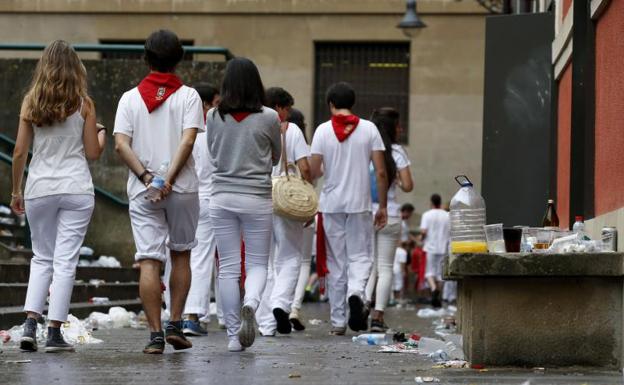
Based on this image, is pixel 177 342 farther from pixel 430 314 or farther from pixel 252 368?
pixel 430 314

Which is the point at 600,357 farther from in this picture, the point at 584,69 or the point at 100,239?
the point at 100,239

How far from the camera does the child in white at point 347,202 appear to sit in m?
12.1

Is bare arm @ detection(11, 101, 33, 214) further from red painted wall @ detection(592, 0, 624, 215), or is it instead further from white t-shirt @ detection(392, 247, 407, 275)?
white t-shirt @ detection(392, 247, 407, 275)

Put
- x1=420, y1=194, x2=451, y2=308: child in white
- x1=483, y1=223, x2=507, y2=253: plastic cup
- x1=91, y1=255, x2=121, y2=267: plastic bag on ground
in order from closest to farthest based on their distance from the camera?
x1=483, y1=223, x2=507, y2=253: plastic cup < x1=91, y1=255, x2=121, y2=267: plastic bag on ground < x1=420, y1=194, x2=451, y2=308: child in white

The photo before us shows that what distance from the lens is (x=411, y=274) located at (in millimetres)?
28281

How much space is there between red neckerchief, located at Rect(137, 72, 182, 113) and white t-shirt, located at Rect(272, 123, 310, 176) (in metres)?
2.61

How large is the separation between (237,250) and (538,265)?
2.55 metres

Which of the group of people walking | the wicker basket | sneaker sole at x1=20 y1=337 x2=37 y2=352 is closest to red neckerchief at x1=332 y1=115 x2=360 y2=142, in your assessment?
the wicker basket

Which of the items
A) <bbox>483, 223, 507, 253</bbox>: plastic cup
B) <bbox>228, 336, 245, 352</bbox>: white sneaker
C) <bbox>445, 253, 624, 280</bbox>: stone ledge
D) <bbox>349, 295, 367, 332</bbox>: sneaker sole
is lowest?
<bbox>228, 336, 245, 352</bbox>: white sneaker

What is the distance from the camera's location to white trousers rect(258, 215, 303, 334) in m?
11.6

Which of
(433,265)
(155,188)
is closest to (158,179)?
(155,188)

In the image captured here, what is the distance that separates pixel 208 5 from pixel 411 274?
662 cm

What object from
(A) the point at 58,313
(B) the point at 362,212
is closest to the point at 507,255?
(A) the point at 58,313

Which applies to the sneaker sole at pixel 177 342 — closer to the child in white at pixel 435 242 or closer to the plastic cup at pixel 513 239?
the plastic cup at pixel 513 239
